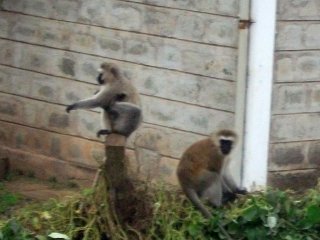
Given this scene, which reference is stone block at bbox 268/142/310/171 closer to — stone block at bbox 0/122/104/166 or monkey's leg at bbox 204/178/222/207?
monkey's leg at bbox 204/178/222/207

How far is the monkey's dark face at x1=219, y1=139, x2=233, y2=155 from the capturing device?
9961mm

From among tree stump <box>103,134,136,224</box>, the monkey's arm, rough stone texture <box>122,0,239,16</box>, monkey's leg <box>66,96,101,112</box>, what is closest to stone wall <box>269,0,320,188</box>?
rough stone texture <box>122,0,239,16</box>

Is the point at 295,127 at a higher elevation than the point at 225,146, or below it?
higher

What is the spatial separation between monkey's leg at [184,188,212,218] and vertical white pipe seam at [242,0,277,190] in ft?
3.62

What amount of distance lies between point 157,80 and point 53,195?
66.3 inches

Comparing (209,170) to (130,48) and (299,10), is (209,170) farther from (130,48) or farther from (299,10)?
(130,48)

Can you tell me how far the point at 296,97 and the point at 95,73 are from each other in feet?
7.47

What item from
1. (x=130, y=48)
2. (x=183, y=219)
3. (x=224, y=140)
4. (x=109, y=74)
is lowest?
(x=183, y=219)

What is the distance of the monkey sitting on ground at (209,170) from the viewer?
32.4 ft

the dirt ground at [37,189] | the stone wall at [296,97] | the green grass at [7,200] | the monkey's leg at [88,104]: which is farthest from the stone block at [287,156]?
the green grass at [7,200]

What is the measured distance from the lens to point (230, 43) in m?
11.0

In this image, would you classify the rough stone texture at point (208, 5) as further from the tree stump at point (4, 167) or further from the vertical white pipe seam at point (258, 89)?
the tree stump at point (4, 167)

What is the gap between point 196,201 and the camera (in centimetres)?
976

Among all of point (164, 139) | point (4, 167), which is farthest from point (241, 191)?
point (4, 167)
